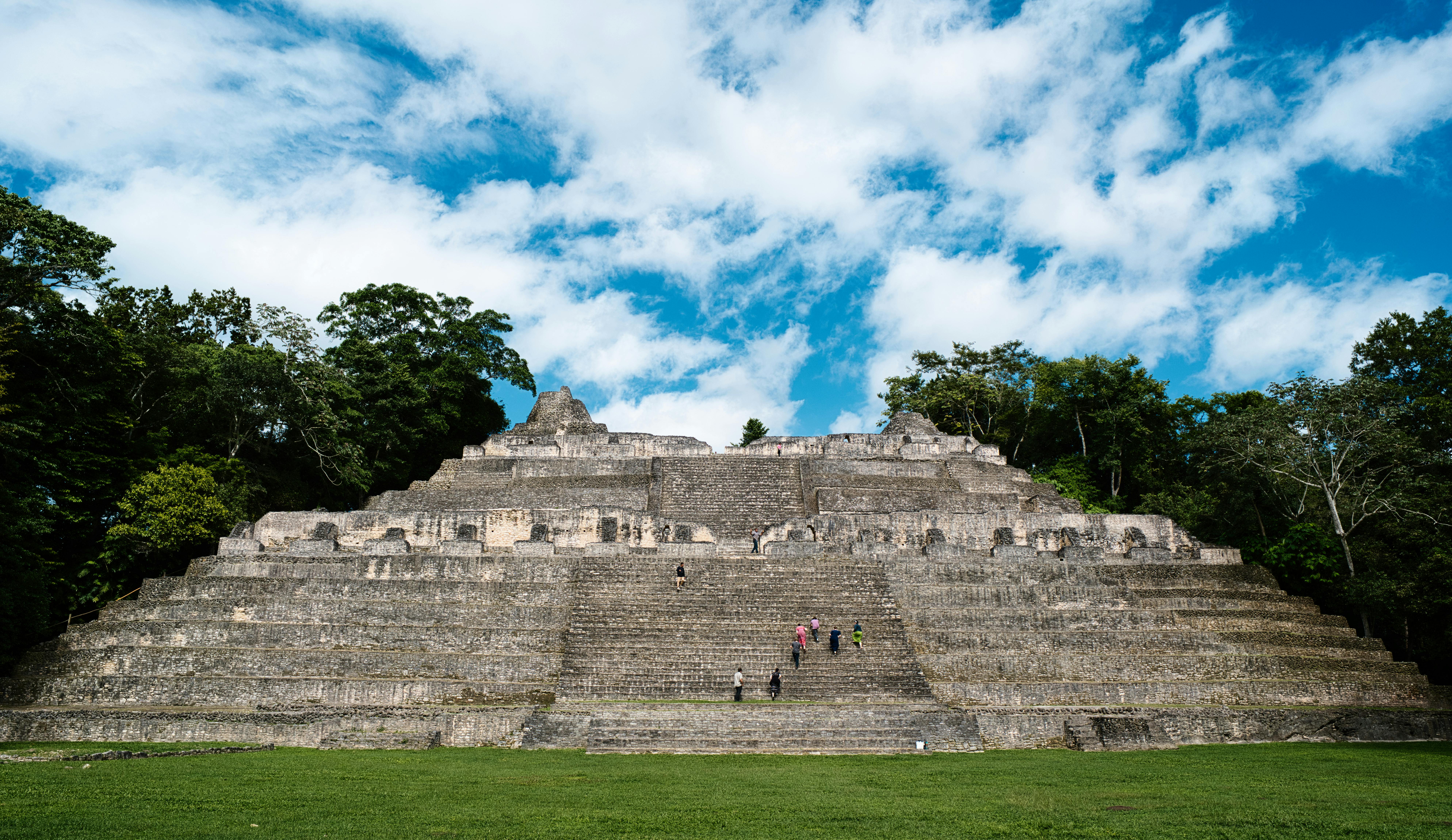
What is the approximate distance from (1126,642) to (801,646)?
7.09m

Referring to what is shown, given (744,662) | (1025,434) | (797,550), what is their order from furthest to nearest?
(1025,434) → (797,550) → (744,662)

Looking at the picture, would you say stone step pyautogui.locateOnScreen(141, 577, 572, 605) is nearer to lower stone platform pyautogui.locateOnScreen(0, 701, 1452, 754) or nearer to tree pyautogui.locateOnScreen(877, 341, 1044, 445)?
lower stone platform pyautogui.locateOnScreen(0, 701, 1452, 754)

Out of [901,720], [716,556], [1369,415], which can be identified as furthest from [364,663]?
[1369,415]

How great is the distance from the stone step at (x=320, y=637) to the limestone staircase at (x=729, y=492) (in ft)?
27.0

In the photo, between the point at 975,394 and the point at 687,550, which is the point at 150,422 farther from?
the point at 975,394

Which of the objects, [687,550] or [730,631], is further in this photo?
[687,550]

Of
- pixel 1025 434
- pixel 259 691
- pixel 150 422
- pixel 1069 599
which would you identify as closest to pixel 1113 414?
pixel 1025 434

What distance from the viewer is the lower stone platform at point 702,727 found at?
12.8 m

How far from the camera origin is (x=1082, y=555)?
69.8ft

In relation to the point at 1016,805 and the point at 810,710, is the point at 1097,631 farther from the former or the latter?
the point at 1016,805

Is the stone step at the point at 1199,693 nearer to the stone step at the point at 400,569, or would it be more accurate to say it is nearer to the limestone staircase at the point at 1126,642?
the limestone staircase at the point at 1126,642

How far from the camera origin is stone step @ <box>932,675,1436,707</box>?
599 inches

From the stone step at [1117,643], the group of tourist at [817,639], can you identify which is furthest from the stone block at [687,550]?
the stone step at [1117,643]

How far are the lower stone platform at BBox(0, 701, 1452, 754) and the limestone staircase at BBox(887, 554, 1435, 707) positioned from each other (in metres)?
1.46
